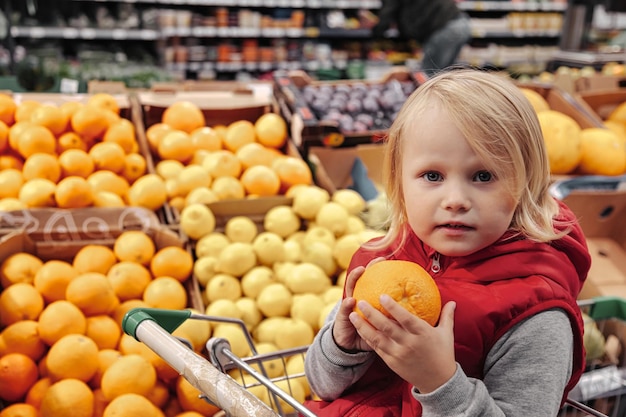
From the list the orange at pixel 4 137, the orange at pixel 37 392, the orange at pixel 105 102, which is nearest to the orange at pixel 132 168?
the orange at pixel 105 102

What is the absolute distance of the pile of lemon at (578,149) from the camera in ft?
7.73

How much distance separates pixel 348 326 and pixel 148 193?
58.7 inches

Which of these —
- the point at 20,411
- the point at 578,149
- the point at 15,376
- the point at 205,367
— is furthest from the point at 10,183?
the point at 578,149

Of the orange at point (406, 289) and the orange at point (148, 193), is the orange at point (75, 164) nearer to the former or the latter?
the orange at point (148, 193)

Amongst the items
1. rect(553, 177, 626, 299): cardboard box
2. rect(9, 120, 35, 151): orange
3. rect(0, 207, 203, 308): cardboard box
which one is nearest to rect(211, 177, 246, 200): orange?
rect(0, 207, 203, 308): cardboard box

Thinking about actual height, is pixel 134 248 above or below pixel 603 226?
above

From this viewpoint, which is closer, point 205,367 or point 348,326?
point 205,367

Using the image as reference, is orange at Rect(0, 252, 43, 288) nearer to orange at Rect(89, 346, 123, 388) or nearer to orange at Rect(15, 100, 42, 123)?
orange at Rect(89, 346, 123, 388)

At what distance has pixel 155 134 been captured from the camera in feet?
8.56

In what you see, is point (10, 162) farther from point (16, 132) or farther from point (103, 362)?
point (103, 362)

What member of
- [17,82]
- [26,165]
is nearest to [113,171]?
[26,165]

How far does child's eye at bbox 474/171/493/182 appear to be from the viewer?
2.52 feet

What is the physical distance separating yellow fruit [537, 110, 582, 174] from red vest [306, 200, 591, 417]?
60.5 inches

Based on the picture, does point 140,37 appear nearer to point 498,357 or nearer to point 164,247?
point 164,247
